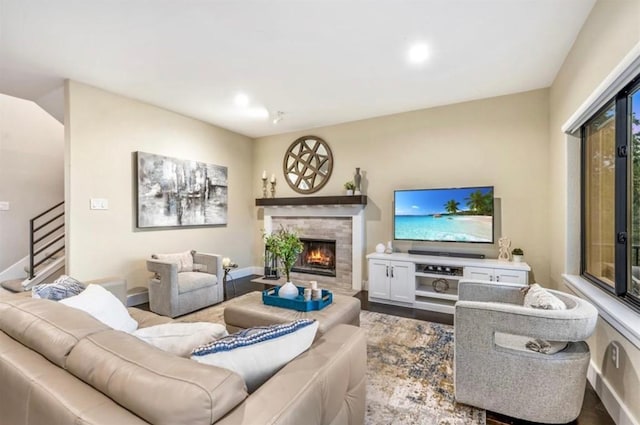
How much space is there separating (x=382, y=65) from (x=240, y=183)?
140 inches

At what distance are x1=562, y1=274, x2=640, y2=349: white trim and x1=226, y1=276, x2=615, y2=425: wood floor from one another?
0.58 m

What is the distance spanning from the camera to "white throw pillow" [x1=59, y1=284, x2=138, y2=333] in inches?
65.1

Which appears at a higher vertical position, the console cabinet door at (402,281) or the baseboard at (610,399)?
the console cabinet door at (402,281)

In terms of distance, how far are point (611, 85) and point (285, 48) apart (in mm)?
2423

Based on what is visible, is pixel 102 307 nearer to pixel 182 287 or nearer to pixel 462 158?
pixel 182 287

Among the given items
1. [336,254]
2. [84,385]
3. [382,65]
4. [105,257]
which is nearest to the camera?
[84,385]

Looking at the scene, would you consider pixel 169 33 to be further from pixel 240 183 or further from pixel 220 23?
pixel 240 183

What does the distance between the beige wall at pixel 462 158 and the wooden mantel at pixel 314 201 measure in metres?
0.25

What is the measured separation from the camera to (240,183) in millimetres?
5676

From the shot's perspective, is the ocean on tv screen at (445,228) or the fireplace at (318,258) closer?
the ocean on tv screen at (445,228)

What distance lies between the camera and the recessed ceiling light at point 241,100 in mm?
3803

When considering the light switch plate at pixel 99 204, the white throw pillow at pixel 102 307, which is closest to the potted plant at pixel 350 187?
the light switch plate at pixel 99 204

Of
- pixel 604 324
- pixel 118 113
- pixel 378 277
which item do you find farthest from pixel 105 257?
pixel 604 324

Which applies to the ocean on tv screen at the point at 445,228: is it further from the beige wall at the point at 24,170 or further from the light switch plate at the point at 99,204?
the beige wall at the point at 24,170
